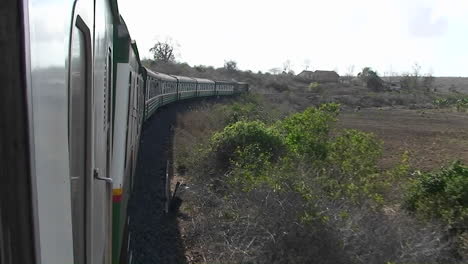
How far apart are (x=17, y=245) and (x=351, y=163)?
841 centimetres

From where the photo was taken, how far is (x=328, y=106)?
14805 mm

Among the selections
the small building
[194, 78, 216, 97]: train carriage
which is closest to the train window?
[194, 78, 216, 97]: train carriage

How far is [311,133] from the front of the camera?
1262cm

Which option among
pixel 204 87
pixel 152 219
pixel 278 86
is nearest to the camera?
pixel 152 219

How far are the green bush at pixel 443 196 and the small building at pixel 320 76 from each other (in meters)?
109

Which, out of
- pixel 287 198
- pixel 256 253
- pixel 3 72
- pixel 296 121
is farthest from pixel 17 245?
pixel 296 121

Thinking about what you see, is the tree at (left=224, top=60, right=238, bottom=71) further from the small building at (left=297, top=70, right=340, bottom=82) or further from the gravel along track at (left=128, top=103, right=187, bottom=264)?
the gravel along track at (left=128, top=103, right=187, bottom=264)

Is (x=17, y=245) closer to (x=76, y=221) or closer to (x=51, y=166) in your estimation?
(x=51, y=166)

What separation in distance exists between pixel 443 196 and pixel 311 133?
16.0 feet

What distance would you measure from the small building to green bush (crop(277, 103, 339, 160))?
104 metres

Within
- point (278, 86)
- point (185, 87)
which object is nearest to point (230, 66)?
point (278, 86)

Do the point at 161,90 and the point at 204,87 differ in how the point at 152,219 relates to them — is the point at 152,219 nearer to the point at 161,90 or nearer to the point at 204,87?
the point at 161,90

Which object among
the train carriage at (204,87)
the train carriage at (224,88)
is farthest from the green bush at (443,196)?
the train carriage at (224,88)

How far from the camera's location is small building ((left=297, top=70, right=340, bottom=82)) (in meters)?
118
